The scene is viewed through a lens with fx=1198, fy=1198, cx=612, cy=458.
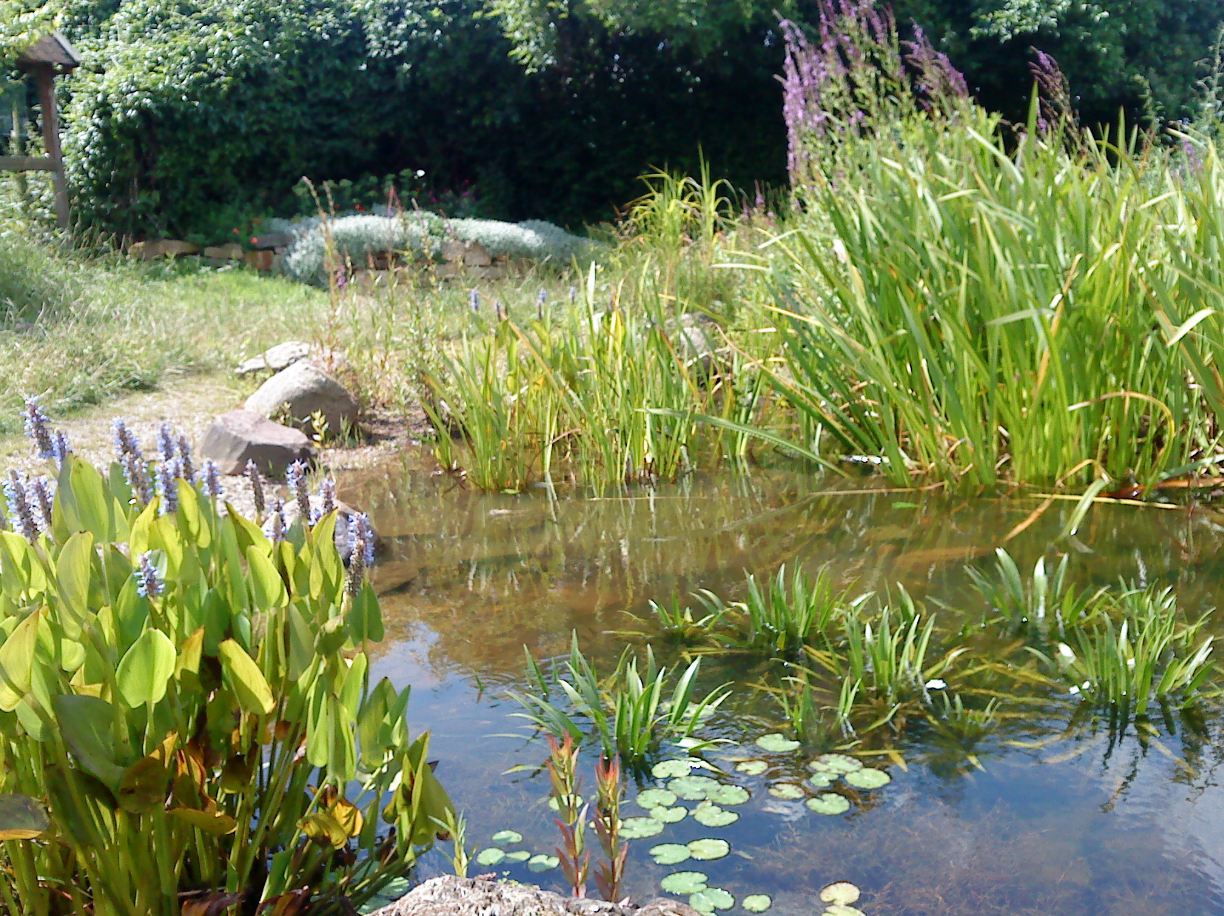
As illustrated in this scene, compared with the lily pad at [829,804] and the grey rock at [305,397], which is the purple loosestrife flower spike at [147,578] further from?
the grey rock at [305,397]

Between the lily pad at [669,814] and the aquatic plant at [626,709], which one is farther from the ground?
the aquatic plant at [626,709]

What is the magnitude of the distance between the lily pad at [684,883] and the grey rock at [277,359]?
4895 mm

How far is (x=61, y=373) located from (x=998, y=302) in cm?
441

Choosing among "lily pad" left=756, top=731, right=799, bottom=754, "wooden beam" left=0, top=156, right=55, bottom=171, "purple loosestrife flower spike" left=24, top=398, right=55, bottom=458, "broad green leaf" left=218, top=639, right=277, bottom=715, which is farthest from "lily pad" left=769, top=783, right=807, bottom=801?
"wooden beam" left=0, top=156, right=55, bottom=171

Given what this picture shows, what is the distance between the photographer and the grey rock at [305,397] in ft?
18.5

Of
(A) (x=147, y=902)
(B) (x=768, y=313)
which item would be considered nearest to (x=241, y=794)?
(A) (x=147, y=902)

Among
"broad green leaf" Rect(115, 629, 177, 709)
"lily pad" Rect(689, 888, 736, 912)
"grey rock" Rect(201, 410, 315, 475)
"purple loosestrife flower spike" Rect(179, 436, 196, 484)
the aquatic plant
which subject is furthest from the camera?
"grey rock" Rect(201, 410, 315, 475)

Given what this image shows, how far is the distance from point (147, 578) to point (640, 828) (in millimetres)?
997

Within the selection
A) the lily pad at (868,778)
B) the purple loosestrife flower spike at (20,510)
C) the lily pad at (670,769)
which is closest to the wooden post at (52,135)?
the purple loosestrife flower spike at (20,510)

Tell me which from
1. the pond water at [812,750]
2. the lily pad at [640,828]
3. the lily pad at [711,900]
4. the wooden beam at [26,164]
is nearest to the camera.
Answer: the lily pad at [711,900]

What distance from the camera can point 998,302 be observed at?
4.14 m

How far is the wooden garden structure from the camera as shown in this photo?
10.8 meters

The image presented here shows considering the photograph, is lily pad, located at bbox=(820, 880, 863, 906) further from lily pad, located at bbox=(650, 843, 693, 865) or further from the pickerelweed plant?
the pickerelweed plant

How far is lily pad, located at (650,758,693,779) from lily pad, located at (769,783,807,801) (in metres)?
0.17
